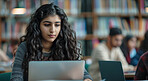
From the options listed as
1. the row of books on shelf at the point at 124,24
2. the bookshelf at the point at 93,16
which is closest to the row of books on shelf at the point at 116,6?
the bookshelf at the point at 93,16

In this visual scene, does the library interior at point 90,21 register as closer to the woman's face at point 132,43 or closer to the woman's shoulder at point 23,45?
the woman's face at point 132,43

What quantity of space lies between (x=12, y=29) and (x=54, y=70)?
3674mm

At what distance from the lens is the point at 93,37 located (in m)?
5.28

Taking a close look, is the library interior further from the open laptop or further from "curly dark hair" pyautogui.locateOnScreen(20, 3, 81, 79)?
the open laptop

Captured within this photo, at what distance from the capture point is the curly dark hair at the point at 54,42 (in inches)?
90.6

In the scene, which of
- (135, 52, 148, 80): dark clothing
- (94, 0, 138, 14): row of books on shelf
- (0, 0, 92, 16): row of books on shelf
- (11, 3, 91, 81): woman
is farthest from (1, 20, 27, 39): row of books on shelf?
(135, 52, 148, 80): dark clothing

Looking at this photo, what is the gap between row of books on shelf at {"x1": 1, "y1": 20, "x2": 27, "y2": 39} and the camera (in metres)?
5.31

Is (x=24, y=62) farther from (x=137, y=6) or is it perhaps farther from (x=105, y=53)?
(x=137, y=6)

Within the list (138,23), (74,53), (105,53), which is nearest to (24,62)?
(74,53)

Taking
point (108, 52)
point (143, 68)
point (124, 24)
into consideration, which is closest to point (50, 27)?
point (143, 68)

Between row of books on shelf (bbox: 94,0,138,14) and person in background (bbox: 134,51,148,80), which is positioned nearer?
person in background (bbox: 134,51,148,80)

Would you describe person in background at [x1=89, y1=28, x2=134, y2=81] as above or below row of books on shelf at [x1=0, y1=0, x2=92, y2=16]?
below

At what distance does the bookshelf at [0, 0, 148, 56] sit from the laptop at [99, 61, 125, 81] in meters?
3.20

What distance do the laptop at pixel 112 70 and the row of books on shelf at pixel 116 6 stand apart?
333cm
